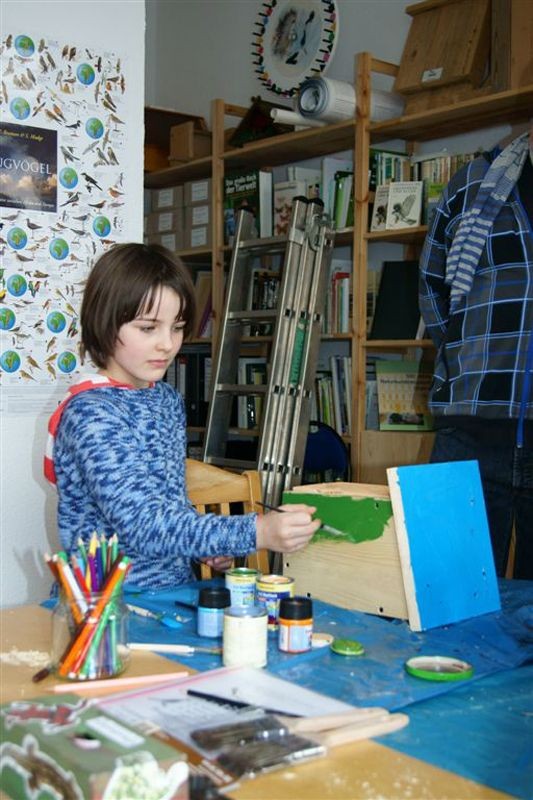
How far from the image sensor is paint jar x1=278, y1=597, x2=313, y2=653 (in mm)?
1176

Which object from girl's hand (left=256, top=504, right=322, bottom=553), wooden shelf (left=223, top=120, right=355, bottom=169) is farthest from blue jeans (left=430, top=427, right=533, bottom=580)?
wooden shelf (left=223, top=120, right=355, bottom=169)

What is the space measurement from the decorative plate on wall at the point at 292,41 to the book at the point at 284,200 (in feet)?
1.73

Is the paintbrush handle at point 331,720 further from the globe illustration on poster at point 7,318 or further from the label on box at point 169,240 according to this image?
the label on box at point 169,240

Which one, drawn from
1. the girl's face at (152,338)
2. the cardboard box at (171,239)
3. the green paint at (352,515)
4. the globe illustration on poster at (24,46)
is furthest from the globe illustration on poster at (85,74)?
the cardboard box at (171,239)

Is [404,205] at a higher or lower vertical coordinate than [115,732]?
higher

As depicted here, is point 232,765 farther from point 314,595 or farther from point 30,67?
point 30,67

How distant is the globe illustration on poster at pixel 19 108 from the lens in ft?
6.82

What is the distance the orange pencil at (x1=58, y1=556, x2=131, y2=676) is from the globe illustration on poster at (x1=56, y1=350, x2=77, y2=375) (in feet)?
3.79

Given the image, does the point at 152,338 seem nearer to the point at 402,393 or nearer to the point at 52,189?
the point at 52,189

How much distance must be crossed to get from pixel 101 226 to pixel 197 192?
2349 millimetres

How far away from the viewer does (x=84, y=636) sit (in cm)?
108

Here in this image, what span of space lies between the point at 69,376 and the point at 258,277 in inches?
77.7

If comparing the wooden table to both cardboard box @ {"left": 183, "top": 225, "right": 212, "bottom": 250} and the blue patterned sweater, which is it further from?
cardboard box @ {"left": 183, "top": 225, "right": 212, "bottom": 250}

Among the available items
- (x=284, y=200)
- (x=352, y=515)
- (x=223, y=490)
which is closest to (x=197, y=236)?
(x=284, y=200)
